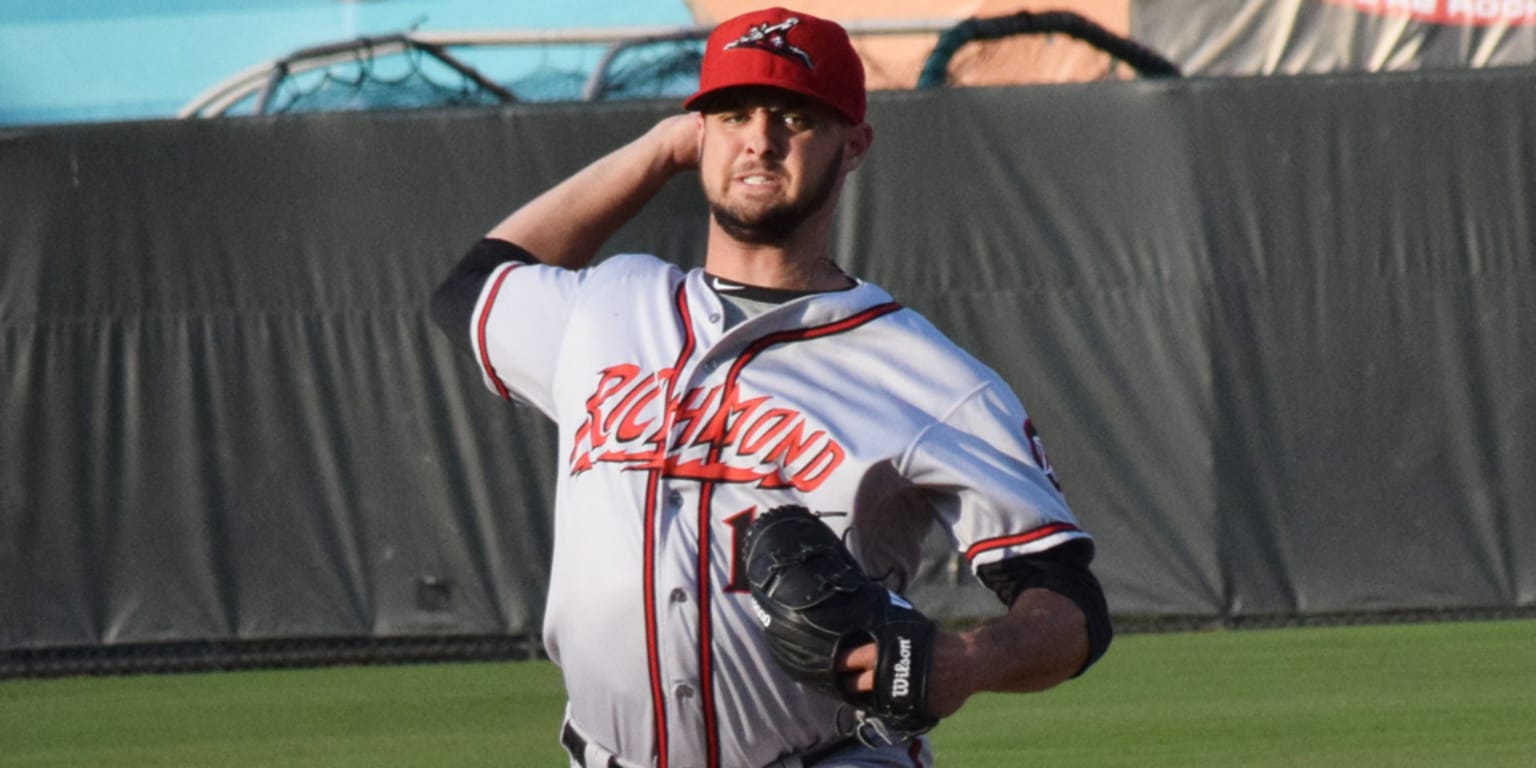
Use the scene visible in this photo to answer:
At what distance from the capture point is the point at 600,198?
10.4 ft

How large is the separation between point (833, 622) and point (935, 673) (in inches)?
5.0

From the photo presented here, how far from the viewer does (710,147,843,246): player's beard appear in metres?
2.70

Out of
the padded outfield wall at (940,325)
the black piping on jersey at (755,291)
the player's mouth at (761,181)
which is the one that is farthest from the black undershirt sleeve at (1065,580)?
the padded outfield wall at (940,325)

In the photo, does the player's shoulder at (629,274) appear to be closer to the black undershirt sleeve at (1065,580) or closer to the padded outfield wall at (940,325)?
the black undershirt sleeve at (1065,580)

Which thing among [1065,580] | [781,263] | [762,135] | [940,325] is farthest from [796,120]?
[940,325]

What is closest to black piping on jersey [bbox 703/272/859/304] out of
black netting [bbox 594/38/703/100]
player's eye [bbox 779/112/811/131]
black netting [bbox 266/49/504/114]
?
player's eye [bbox 779/112/811/131]

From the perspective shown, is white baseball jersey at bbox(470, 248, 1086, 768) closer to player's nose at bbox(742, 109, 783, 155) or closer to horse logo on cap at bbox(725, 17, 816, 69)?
player's nose at bbox(742, 109, 783, 155)

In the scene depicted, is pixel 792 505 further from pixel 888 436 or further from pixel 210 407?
pixel 210 407

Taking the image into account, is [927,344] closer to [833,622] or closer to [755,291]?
[755,291]

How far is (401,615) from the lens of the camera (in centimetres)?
866

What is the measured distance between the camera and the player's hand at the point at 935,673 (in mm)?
2258

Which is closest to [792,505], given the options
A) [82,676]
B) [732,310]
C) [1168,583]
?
[732,310]

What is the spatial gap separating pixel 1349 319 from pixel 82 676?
5518 mm

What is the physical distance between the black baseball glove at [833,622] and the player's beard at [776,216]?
49cm
